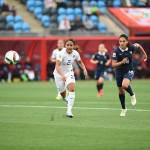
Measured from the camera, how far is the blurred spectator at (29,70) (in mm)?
A: 27703

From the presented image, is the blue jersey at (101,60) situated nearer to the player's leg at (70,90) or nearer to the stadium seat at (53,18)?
the player's leg at (70,90)

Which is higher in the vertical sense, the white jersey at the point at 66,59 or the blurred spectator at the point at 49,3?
the white jersey at the point at 66,59

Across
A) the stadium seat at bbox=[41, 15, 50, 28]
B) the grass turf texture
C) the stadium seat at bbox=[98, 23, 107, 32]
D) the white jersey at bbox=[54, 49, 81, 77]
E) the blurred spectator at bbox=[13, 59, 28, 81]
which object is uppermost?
the white jersey at bbox=[54, 49, 81, 77]

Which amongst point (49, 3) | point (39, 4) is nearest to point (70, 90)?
point (49, 3)

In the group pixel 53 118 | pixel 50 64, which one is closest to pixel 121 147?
pixel 53 118

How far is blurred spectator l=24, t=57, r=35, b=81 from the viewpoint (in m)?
27.7

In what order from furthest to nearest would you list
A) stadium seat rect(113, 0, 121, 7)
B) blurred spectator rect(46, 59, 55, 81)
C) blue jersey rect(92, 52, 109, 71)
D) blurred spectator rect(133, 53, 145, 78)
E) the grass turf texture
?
stadium seat rect(113, 0, 121, 7) < blurred spectator rect(133, 53, 145, 78) < blurred spectator rect(46, 59, 55, 81) < blue jersey rect(92, 52, 109, 71) < the grass turf texture

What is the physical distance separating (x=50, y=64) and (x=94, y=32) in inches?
150

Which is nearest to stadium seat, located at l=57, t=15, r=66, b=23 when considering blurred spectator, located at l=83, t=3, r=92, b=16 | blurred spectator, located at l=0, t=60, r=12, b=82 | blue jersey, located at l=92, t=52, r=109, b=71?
blurred spectator, located at l=83, t=3, r=92, b=16

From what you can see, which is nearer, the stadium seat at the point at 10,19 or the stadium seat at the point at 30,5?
the stadium seat at the point at 10,19

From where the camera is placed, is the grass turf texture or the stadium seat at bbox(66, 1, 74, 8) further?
the stadium seat at bbox(66, 1, 74, 8)

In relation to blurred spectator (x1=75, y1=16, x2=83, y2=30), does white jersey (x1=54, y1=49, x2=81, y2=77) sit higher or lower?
higher

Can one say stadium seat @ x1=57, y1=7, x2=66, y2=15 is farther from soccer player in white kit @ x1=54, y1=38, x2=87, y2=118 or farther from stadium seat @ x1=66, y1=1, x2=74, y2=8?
soccer player in white kit @ x1=54, y1=38, x2=87, y2=118

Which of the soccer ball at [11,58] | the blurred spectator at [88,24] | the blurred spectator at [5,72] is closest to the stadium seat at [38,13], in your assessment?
the blurred spectator at [88,24]
